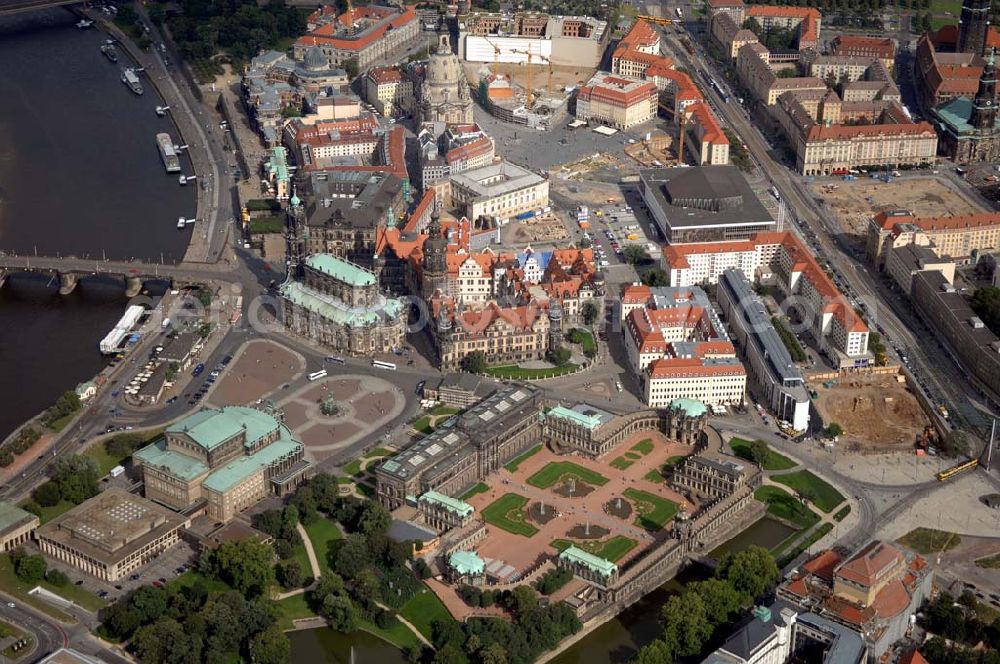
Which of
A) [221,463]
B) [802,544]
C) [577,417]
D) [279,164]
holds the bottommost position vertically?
[802,544]

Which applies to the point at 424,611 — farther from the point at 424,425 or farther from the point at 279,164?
the point at 279,164

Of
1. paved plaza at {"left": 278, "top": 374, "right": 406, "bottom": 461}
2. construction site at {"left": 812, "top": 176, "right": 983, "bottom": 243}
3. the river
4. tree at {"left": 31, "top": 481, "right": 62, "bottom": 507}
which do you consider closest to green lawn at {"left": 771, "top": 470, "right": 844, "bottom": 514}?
the river

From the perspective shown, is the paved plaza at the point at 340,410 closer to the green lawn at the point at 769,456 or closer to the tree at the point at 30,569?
the tree at the point at 30,569

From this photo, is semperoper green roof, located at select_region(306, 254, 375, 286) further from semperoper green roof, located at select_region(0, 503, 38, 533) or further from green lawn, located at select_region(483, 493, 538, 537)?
semperoper green roof, located at select_region(0, 503, 38, 533)

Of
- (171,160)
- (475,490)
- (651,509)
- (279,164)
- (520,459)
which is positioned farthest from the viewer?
(171,160)

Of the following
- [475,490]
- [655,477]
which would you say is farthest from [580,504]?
[475,490]

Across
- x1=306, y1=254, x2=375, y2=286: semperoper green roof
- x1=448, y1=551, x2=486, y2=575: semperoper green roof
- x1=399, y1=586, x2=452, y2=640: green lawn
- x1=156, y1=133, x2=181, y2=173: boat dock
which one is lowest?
x1=399, y1=586, x2=452, y2=640: green lawn

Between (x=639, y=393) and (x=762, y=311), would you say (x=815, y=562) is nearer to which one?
(x=639, y=393)
